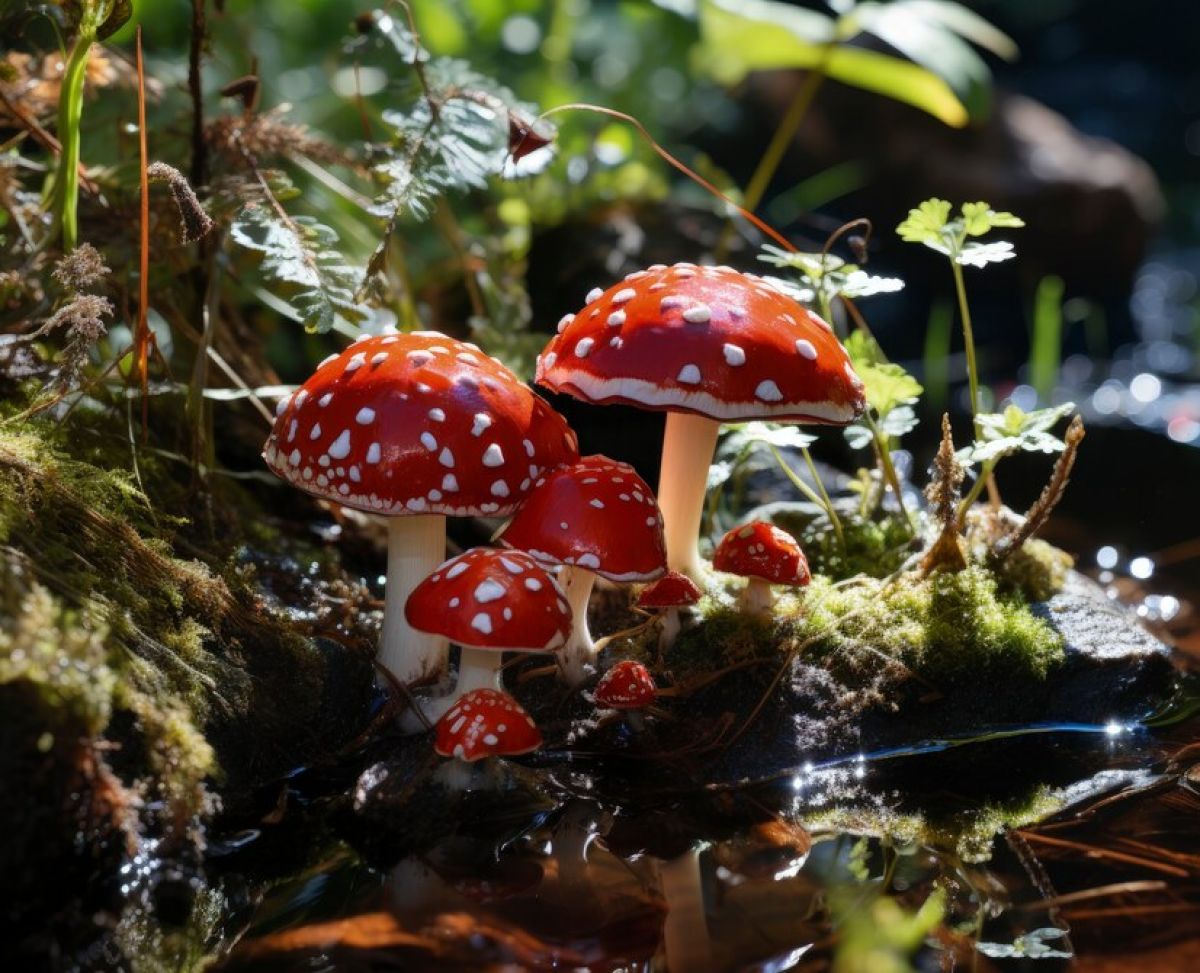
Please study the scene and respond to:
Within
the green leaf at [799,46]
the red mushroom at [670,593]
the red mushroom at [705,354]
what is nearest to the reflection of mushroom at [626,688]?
the red mushroom at [670,593]

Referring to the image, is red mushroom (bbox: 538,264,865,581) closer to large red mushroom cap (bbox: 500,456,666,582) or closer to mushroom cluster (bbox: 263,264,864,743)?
mushroom cluster (bbox: 263,264,864,743)

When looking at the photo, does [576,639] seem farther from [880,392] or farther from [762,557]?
[880,392]

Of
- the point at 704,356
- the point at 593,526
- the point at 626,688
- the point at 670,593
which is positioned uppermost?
the point at 704,356

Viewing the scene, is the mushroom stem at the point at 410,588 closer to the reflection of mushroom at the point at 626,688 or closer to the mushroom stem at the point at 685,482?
the reflection of mushroom at the point at 626,688

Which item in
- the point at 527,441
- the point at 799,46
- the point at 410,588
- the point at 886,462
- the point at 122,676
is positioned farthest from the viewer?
the point at 799,46

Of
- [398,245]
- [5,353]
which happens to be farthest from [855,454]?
[5,353]

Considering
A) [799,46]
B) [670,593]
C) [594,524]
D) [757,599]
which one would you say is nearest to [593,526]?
[594,524]

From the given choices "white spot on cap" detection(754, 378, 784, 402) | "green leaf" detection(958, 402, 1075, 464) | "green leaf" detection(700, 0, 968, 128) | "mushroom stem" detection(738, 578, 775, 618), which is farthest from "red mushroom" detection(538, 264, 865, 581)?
"green leaf" detection(700, 0, 968, 128)

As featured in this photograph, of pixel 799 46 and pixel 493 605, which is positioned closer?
pixel 493 605
